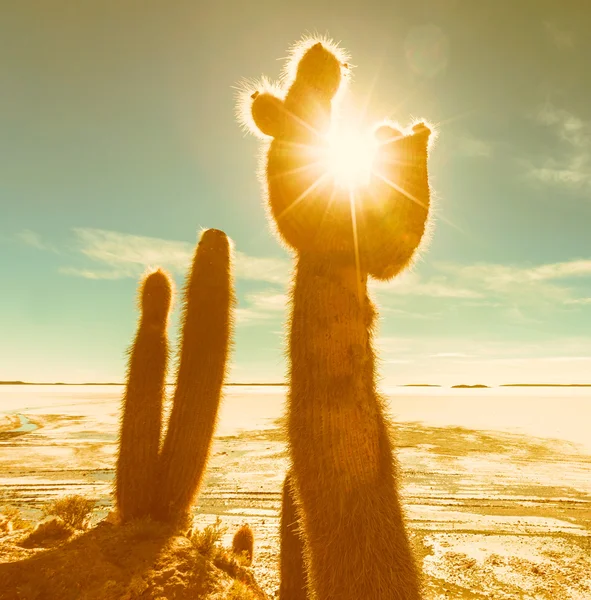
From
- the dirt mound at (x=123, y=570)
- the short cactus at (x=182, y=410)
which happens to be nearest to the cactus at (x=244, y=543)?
the dirt mound at (x=123, y=570)

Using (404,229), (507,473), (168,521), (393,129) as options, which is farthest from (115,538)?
(507,473)

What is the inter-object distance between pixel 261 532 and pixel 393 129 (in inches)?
395

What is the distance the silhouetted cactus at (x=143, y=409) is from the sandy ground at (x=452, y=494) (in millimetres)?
2861

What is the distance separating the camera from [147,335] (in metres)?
7.98

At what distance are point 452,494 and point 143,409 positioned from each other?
10.7 meters

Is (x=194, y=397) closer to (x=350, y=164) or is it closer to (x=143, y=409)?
(x=143, y=409)

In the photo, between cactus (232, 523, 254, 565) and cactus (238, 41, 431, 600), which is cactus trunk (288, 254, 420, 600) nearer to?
cactus (238, 41, 431, 600)

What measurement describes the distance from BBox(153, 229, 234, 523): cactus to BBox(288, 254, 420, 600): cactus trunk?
4478mm

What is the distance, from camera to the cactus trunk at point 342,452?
282cm

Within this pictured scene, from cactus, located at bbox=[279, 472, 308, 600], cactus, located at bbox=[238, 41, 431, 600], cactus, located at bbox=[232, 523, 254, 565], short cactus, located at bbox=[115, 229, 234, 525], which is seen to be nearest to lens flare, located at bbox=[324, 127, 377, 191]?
cactus, located at bbox=[238, 41, 431, 600]

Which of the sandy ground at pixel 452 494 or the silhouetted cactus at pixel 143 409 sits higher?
the silhouetted cactus at pixel 143 409

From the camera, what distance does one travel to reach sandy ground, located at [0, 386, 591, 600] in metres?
8.59

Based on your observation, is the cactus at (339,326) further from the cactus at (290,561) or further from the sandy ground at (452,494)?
the cactus at (290,561)

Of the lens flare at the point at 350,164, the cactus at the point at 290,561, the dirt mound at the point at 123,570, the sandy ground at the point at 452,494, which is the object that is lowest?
the sandy ground at the point at 452,494
